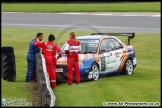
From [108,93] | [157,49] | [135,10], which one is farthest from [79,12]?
[108,93]

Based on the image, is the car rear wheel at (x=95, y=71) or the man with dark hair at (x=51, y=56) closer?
the man with dark hair at (x=51, y=56)

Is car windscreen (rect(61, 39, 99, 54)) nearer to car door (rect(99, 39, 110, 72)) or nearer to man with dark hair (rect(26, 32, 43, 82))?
car door (rect(99, 39, 110, 72))

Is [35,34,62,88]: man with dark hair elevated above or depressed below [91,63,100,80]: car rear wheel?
above

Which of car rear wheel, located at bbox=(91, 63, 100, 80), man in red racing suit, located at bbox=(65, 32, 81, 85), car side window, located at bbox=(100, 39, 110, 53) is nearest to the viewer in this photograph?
man in red racing suit, located at bbox=(65, 32, 81, 85)

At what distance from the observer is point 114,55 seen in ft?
63.7

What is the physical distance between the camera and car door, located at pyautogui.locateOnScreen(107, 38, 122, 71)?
1916cm

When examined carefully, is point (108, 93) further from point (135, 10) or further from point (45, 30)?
point (135, 10)

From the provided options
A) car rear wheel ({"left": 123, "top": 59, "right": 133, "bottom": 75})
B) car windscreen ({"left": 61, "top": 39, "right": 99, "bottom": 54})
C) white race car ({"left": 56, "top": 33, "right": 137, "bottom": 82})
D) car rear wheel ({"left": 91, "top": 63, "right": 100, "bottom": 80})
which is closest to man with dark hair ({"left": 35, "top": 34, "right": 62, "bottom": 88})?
white race car ({"left": 56, "top": 33, "right": 137, "bottom": 82})

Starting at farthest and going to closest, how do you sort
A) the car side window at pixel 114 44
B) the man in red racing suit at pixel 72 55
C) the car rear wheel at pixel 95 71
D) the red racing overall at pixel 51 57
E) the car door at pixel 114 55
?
1. the car side window at pixel 114 44
2. the car door at pixel 114 55
3. the car rear wheel at pixel 95 71
4. the man in red racing suit at pixel 72 55
5. the red racing overall at pixel 51 57

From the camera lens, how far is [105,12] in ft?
142

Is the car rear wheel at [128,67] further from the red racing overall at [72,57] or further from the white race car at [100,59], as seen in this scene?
the red racing overall at [72,57]

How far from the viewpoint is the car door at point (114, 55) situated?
754 inches

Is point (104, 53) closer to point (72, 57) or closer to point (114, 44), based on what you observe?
point (114, 44)

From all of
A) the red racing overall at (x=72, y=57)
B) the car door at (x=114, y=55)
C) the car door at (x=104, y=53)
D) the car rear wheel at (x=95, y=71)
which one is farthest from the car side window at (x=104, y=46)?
the red racing overall at (x=72, y=57)
